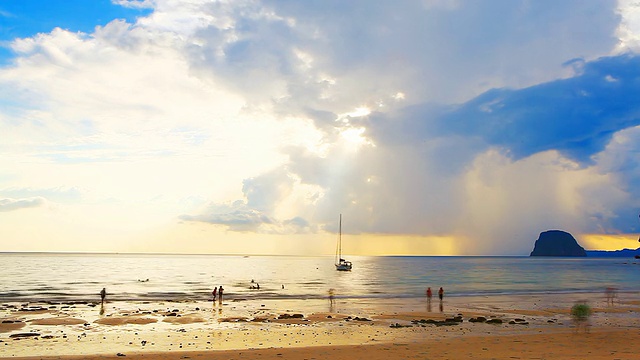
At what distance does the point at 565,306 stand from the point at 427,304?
17.3m

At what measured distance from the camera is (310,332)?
36.3 metres

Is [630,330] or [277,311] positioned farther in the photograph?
[277,311]

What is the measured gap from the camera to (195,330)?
37.5 metres

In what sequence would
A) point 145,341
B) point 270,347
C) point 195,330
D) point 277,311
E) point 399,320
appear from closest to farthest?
1. point 270,347
2. point 145,341
3. point 195,330
4. point 399,320
5. point 277,311

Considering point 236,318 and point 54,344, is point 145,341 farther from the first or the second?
point 236,318

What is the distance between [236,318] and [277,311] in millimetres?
7802

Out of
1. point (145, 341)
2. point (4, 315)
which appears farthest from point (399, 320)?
point (4, 315)

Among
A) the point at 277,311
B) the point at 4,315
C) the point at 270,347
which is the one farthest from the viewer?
the point at 277,311

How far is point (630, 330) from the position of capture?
3762 cm

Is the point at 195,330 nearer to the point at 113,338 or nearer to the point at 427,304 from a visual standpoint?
the point at 113,338

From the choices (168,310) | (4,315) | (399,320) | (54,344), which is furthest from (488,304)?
(4,315)

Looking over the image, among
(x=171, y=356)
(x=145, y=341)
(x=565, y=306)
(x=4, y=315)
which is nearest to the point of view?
(x=171, y=356)

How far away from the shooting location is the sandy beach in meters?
27.5

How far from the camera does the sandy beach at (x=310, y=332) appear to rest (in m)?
27.5
